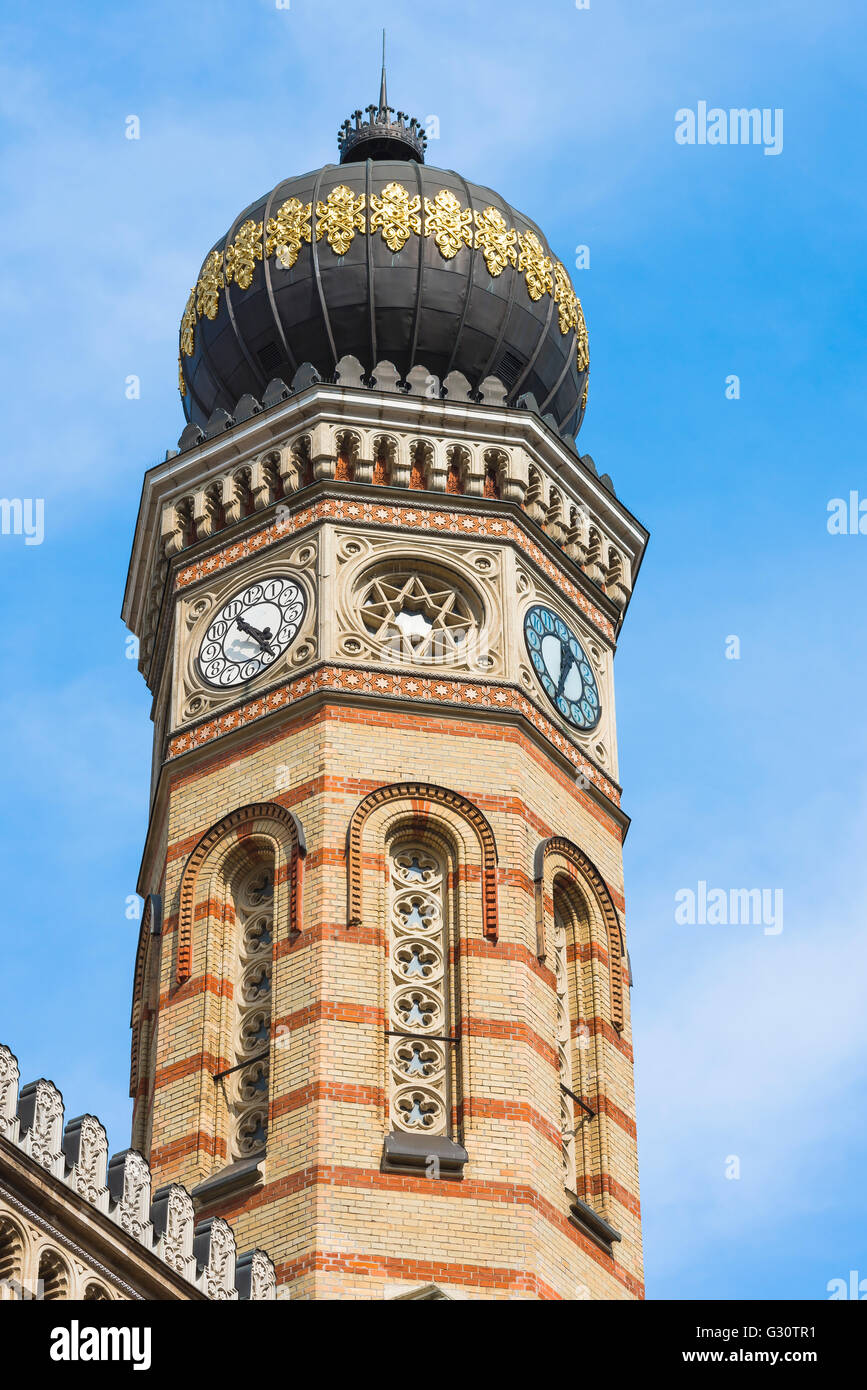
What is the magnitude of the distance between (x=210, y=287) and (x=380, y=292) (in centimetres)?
230

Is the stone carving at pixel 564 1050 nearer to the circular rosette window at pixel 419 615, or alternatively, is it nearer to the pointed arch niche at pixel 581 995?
the pointed arch niche at pixel 581 995

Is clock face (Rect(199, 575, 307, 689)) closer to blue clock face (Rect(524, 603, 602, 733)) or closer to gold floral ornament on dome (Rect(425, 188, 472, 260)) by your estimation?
blue clock face (Rect(524, 603, 602, 733))

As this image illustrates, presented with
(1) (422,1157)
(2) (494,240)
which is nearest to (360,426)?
(2) (494,240)

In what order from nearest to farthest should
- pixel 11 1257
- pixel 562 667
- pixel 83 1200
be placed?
1. pixel 11 1257
2. pixel 83 1200
3. pixel 562 667

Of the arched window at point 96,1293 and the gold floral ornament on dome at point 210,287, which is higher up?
the gold floral ornament on dome at point 210,287

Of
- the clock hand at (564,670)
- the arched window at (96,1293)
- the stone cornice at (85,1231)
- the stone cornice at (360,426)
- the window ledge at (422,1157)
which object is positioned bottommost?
the arched window at (96,1293)

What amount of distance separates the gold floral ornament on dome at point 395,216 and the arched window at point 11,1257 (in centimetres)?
1556

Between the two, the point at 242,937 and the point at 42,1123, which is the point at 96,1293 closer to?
the point at 42,1123

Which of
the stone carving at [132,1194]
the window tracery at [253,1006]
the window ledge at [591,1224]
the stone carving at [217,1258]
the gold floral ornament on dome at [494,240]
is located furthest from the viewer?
the gold floral ornament on dome at [494,240]

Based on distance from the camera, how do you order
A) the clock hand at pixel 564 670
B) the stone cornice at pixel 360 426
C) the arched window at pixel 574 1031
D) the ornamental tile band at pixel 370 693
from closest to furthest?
the arched window at pixel 574 1031 → the ornamental tile band at pixel 370 693 → the clock hand at pixel 564 670 → the stone cornice at pixel 360 426

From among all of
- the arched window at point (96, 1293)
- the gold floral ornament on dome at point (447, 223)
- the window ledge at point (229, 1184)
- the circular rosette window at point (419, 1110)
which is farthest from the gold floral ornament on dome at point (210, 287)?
the arched window at point (96, 1293)

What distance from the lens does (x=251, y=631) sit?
34.0 m

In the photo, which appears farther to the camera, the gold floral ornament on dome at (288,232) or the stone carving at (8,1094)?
the gold floral ornament on dome at (288,232)

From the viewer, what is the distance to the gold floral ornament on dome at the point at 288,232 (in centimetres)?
3622
